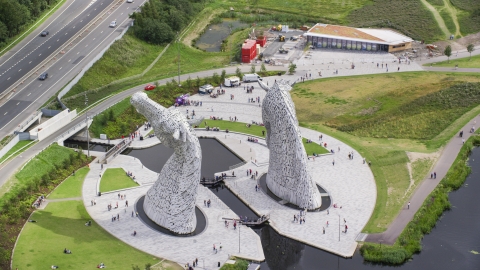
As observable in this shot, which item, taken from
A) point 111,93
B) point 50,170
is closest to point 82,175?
point 50,170

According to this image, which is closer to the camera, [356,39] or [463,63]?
[463,63]

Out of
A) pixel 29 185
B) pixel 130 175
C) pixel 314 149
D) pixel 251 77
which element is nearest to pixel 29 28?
pixel 251 77

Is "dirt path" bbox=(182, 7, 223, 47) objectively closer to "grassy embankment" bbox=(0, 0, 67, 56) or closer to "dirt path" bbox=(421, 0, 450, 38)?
"grassy embankment" bbox=(0, 0, 67, 56)

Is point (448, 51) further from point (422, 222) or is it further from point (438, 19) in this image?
point (422, 222)

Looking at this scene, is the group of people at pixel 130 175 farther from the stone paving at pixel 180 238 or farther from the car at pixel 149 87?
the car at pixel 149 87

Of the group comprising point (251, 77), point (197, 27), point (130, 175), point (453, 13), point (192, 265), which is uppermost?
point (192, 265)

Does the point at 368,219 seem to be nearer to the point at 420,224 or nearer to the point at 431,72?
the point at 420,224
